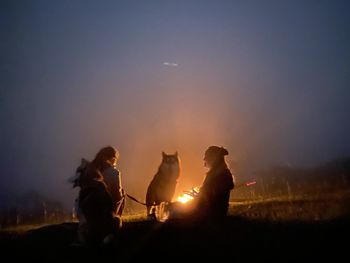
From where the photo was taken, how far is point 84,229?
12250 mm

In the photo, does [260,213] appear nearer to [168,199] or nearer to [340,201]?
[340,201]

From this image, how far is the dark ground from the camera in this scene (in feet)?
33.4

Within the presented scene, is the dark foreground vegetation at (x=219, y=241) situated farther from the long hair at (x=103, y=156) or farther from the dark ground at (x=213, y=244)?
the long hair at (x=103, y=156)

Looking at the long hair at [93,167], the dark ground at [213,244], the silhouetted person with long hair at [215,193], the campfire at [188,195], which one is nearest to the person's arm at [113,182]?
the long hair at [93,167]

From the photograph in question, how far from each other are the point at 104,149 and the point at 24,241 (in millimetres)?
4397

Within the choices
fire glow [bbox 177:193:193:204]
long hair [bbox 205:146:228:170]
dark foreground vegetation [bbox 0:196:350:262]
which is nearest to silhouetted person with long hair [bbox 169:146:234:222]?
long hair [bbox 205:146:228:170]

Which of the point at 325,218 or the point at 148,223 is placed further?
the point at 148,223

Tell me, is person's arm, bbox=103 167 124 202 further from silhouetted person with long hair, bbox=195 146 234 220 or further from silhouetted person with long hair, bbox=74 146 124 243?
silhouetted person with long hair, bbox=195 146 234 220

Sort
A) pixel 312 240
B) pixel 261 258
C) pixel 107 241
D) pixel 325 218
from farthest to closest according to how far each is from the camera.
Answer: pixel 325 218 → pixel 107 241 → pixel 312 240 → pixel 261 258

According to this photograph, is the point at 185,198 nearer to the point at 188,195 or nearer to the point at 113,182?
the point at 188,195

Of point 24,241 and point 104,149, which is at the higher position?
point 104,149

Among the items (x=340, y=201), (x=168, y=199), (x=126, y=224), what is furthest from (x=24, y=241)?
(x=340, y=201)

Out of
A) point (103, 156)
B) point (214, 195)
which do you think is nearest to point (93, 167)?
point (103, 156)

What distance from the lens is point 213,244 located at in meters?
11.2
